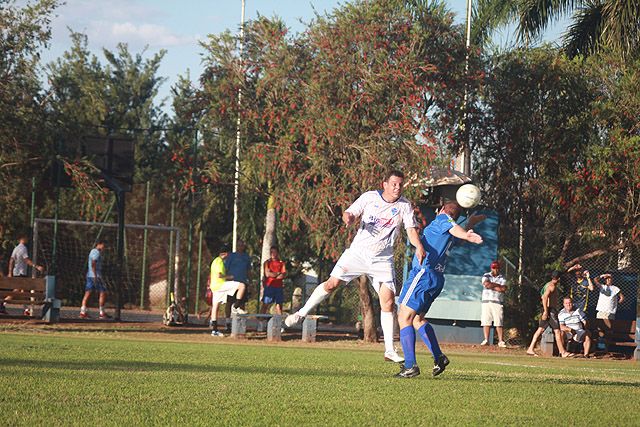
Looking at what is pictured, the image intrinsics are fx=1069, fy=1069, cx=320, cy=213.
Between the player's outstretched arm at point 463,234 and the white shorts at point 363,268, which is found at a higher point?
the player's outstretched arm at point 463,234

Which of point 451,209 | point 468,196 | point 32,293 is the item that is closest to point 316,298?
point 451,209

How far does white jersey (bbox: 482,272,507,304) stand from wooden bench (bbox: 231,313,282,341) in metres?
5.08

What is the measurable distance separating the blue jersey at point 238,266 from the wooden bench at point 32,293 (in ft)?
13.9

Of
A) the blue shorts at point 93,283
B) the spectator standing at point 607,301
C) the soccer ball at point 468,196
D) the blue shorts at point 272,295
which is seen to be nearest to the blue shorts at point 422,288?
the soccer ball at point 468,196

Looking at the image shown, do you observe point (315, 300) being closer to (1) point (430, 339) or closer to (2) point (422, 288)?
(1) point (430, 339)

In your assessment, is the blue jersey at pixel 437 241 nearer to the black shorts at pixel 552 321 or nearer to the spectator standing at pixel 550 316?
the spectator standing at pixel 550 316

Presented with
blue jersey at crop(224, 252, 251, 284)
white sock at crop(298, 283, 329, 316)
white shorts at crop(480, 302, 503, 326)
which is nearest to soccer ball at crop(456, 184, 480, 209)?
white sock at crop(298, 283, 329, 316)

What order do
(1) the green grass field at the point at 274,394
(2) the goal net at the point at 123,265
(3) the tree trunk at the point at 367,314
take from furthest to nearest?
Result: (2) the goal net at the point at 123,265 < (3) the tree trunk at the point at 367,314 < (1) the green grass field at the point at 274,394

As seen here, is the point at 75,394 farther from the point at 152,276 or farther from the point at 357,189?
the point at 152,276

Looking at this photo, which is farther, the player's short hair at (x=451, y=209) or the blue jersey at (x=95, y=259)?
the blue jersey at (x=95, y=259)

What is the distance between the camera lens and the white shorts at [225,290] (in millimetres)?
24938

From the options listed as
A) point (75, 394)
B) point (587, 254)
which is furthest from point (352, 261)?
point (587, 254)

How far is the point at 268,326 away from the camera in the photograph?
24.7 meters

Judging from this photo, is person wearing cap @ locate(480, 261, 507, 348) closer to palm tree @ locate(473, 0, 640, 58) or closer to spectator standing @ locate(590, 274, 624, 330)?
spectator standing @ locate(590, 274, 624, 330)
